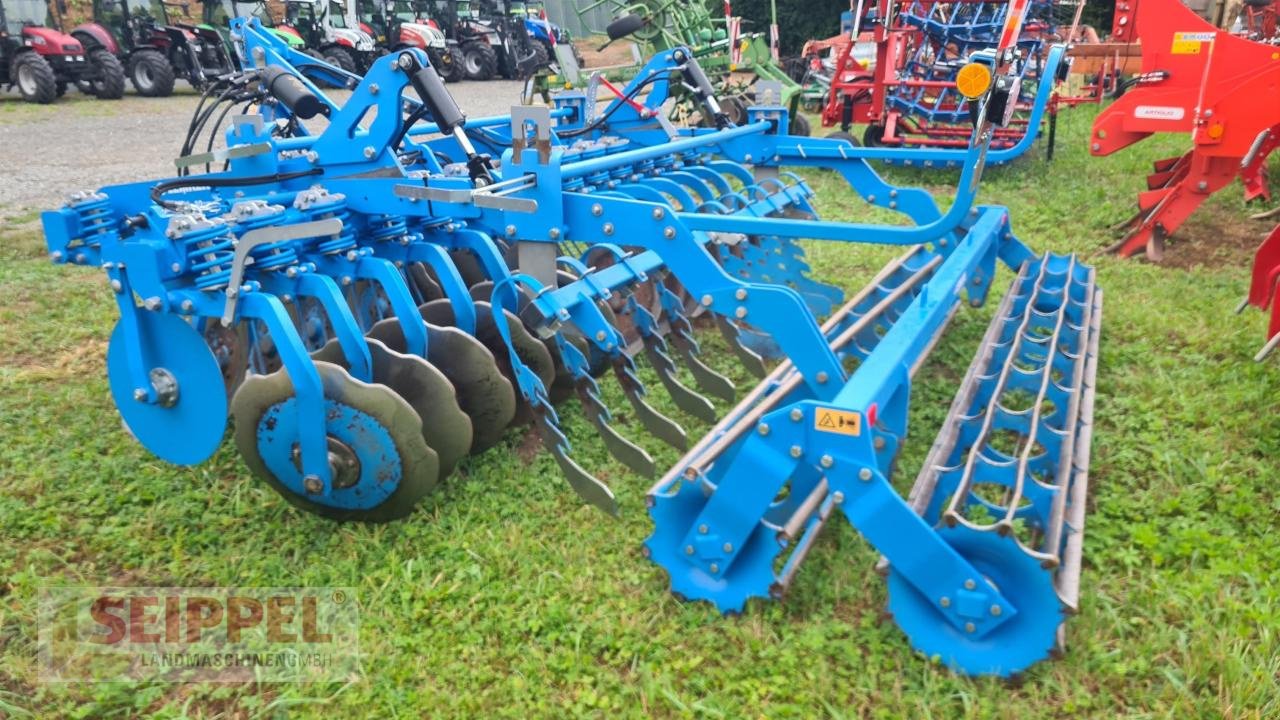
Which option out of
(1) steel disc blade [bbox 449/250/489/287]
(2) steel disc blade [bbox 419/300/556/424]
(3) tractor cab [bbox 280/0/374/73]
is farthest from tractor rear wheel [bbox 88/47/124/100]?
(2) steel disc blade [bbox 419/300/556/424]

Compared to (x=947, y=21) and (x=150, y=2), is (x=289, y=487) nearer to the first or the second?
(x=947, y=21)

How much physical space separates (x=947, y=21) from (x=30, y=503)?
28.8 feet

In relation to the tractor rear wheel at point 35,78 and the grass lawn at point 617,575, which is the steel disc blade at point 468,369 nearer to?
the grass lawn at point 617,575

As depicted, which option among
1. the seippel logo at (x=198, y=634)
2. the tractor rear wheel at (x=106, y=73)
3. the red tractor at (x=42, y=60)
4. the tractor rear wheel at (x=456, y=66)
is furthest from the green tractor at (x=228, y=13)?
the seippel logo at (x=198, y=634)

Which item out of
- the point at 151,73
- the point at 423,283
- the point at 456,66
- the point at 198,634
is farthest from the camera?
the point at 456,66

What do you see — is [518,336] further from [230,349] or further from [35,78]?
[35,78]

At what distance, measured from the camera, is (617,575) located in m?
2.75

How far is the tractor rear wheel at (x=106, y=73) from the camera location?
1402cm

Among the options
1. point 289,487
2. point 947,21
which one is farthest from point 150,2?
point 289,487

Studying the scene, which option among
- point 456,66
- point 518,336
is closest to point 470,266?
point 518,336

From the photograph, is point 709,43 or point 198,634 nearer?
point 198,634

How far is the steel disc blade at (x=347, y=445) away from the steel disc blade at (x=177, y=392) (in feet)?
0.49

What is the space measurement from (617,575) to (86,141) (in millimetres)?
10923

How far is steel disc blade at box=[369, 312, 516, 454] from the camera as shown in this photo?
3.06 meters
